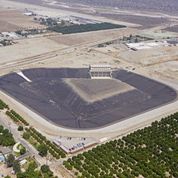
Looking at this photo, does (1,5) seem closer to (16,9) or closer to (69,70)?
(16,9)

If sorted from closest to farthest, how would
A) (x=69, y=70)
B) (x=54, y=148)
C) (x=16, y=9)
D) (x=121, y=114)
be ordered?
1. (x=54, y=148)
2. (x=121, y=114)
3. (x=69, y=70)
4. (x=16, y=9)

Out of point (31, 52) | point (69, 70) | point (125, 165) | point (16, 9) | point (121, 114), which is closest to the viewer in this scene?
point (125, 165)

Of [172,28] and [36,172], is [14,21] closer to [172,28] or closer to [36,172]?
Result: [172,28]

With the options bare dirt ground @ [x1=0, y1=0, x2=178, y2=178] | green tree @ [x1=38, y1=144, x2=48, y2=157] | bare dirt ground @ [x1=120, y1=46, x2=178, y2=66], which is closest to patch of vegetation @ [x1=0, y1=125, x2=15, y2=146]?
→ green tree @ [x1=38, y1=144, x2=48, y2=157]

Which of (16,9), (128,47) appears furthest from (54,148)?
(16,9)

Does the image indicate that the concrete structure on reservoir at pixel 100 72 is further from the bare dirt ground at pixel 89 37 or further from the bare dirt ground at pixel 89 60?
the bare dirt ground at pixel 89 37

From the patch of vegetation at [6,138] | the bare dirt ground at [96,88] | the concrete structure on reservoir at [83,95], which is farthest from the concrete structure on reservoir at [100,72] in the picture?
the patch of vegetation at [6,138]

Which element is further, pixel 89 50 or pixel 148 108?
pixel 89 50
